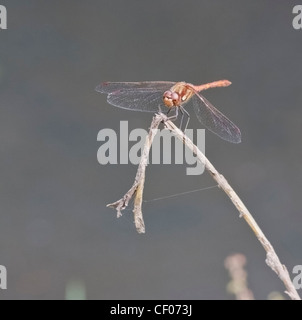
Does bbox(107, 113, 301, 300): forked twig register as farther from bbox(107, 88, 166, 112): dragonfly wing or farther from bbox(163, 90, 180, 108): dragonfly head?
bbox(107, 88, 166, 112): dragonfly wing

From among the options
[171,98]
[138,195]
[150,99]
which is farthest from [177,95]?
[138,195]

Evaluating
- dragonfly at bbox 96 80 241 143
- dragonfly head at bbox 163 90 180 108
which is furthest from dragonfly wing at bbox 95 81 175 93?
dragonfly head at bbox 163 90 180 108

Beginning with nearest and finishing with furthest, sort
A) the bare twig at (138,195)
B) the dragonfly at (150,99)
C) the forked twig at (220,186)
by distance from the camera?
the forked twig at (220,186) → the bare twig at (138,195) → the dragonfly at (150,99)

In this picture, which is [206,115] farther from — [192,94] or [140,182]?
[140,182]

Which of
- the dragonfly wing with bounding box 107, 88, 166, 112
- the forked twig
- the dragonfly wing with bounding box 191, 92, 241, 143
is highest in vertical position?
the dragonfly wing with bounding box 107, 88, 166, 112

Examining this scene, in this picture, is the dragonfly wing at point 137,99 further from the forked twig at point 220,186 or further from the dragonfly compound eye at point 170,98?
the forked twig at point 220,186

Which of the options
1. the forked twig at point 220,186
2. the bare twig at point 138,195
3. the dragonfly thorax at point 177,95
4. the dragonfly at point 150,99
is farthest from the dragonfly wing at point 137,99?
the bare twig at point 138,195
